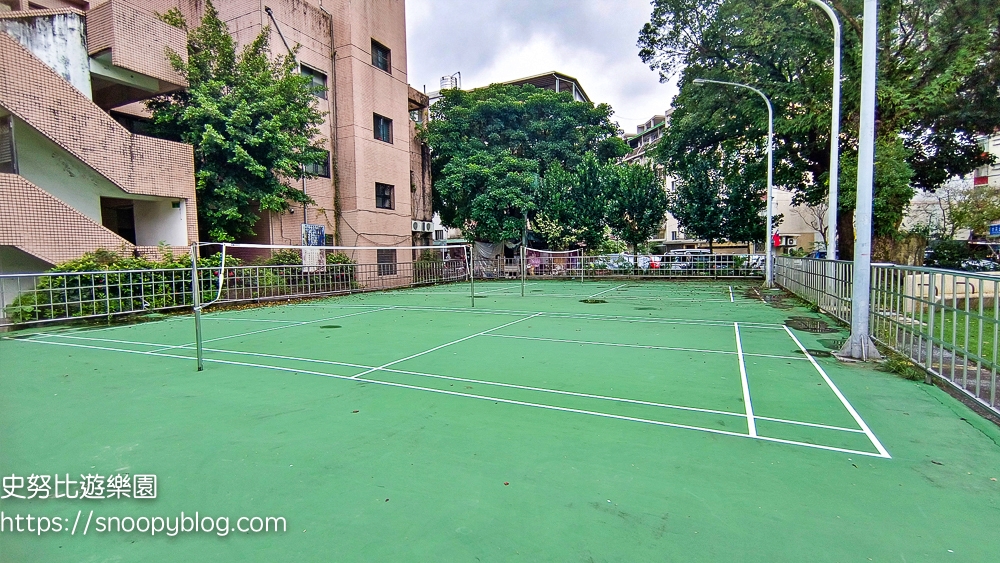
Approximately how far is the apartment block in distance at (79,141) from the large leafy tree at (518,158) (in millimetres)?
13392

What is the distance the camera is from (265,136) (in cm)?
1484

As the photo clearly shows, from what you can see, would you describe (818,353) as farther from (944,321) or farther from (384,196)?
(384,196)

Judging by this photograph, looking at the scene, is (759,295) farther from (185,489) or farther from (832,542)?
(185,489)

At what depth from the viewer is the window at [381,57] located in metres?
21.7

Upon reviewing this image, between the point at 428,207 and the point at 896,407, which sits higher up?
the point at 428,207

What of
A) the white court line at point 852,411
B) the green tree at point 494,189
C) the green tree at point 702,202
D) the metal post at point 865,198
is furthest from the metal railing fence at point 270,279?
the metal post at point 865,198

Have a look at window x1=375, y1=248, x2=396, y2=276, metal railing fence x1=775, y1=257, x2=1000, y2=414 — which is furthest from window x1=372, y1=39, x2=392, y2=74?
metal railing fence x1=775, y1=257, x2=1000, y2=414

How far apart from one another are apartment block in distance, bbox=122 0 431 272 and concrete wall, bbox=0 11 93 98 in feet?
17.1

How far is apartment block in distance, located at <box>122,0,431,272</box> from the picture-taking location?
1823 centimetres

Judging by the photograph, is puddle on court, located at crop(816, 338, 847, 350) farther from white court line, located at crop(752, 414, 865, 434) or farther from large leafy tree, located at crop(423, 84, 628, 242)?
large leafy tree, located at crop(423, 84, 628, 242)

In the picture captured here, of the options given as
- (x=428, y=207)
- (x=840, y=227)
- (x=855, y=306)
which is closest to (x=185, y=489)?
(x=855, y=306)

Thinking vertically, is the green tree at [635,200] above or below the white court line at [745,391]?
above

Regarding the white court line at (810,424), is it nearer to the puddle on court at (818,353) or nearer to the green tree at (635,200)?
the puddle on court at (818,353)

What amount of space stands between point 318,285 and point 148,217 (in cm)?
518
